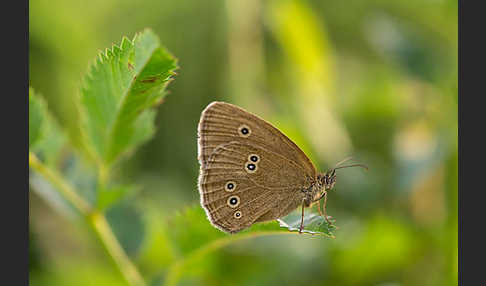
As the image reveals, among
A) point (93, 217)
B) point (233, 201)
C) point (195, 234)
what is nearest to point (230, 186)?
point (233, 201)

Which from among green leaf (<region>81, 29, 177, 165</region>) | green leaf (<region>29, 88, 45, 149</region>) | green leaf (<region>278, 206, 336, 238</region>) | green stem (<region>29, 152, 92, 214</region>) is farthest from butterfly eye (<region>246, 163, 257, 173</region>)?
green leaf (<region>29, 88, 45, 149</region>)

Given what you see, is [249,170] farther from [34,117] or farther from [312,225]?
[34,117]

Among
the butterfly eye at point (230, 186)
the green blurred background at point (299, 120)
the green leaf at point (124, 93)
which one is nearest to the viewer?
the green leaf at point (124, 93)

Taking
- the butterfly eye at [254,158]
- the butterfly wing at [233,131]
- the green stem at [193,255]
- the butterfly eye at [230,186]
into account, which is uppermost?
the butterfly wing at [233,131]

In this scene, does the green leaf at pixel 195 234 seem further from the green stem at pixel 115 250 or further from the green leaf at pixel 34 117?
the green leaf at pixel 34 117

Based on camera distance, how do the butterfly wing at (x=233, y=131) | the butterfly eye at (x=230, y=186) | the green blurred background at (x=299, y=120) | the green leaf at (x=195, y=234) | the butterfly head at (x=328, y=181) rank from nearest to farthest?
the green leaf at (x=195, y=234), the butterfly wing at (x=233, y=131), the butterfly eye at (x=230, y=186), the butterfly head at (x=328, y=181), the green blurred background at (x=299, y=120)

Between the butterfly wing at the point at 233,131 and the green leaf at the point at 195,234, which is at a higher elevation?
the butterfly wing at the point at 233,131

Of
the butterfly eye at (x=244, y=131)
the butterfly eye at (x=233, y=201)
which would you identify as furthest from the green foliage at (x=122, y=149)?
the butterfly eye at (x=244, y=131)
